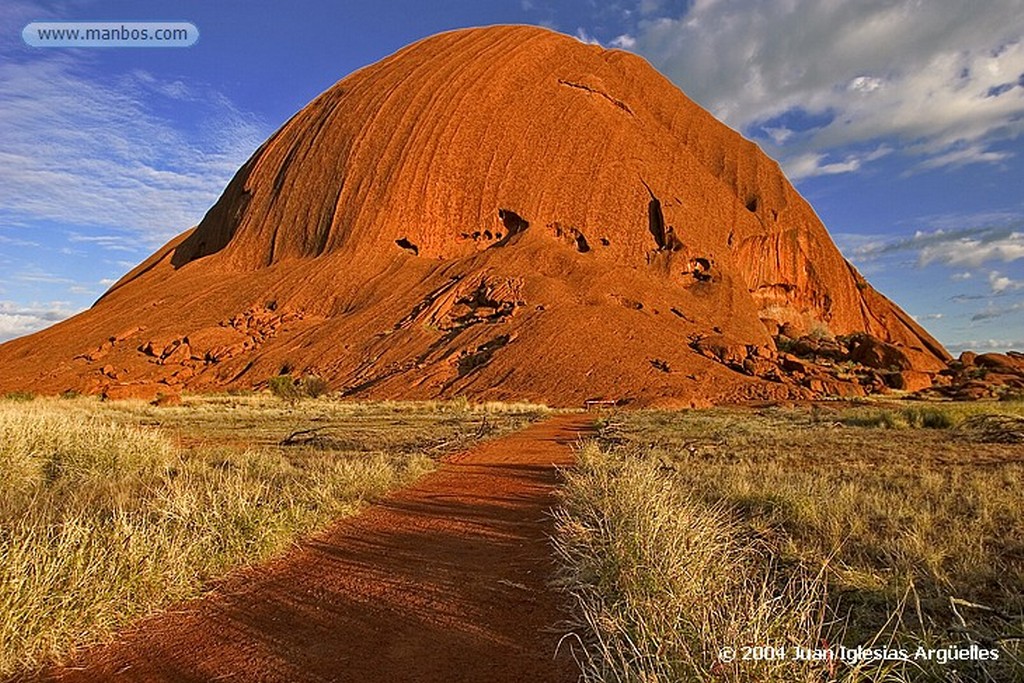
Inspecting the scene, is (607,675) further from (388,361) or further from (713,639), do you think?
(388,361)

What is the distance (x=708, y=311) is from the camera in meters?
47.6

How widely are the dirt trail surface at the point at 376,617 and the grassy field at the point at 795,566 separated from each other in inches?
16.9

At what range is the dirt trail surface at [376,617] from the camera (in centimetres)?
385

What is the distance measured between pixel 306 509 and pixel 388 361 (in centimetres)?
3179

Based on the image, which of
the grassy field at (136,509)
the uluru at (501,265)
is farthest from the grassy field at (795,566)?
the uluru at (501,265)

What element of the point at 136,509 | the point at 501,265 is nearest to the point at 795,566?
the point at 136,509

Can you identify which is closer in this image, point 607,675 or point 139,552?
point 607,675

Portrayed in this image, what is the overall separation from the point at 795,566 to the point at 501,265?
4114 cm

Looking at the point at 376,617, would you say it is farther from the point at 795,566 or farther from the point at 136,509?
the point at 136,509

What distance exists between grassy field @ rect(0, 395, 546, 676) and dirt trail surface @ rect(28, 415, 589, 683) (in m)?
0.25

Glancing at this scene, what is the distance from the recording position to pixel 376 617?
4.66 m

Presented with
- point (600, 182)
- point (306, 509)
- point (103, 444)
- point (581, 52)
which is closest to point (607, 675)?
point (306, 509)

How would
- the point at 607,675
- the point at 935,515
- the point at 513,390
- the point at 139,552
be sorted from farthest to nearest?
1. the point at 513,390
2. the point at 935,515
3. the point at 139,552
4. the point at 607,675

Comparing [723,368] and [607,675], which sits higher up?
[723,368]
